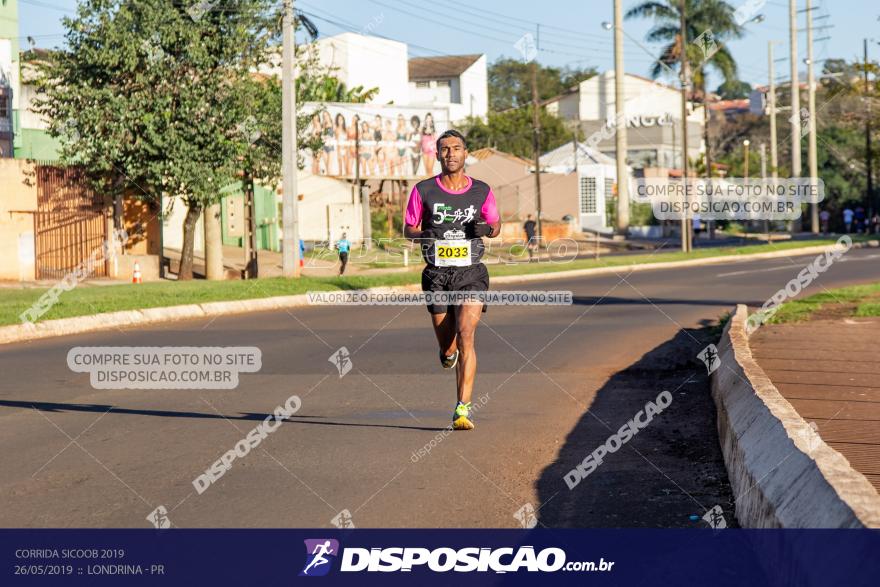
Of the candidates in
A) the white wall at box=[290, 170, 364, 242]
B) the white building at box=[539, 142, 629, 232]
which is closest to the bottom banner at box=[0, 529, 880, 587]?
the white wall at box=[290, 170, 364, 242]

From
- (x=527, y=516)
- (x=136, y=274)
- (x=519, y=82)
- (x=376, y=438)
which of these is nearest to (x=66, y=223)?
(x=136, y=274)

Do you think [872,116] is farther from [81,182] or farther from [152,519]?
[152,519]

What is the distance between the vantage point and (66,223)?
1303 inches

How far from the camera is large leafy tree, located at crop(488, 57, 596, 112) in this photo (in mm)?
115312

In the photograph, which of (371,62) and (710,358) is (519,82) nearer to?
(371,62)

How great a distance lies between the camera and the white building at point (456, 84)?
10069 centimetres

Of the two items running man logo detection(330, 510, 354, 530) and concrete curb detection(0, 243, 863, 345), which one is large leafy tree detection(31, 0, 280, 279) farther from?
running man logo detection(330, 510, 354, 530)

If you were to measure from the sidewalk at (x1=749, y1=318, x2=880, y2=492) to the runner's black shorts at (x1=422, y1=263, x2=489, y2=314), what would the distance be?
2.22 metres

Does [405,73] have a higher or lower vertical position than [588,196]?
higher

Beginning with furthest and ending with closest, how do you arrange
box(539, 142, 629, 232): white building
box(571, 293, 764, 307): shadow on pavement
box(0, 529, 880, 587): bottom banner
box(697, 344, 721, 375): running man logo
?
1. box(539, 142, 629, 232): white building
2. box(571, 293, 764, 307): shadow on pavement
3. box(697, 344, 721, 375): running man logo
4. box(0, 529, 880, 587): bottom banner

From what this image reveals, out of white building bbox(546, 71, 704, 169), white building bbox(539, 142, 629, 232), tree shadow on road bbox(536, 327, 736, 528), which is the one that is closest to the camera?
tree shadow on road bbox(536, 327, 736, 528)

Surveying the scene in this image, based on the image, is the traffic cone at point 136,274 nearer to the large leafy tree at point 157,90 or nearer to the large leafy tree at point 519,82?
the large leafy tree at point 157,90

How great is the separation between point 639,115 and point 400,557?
9155 centimetres

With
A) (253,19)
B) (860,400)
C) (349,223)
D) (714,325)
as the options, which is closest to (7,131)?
(253,19)
